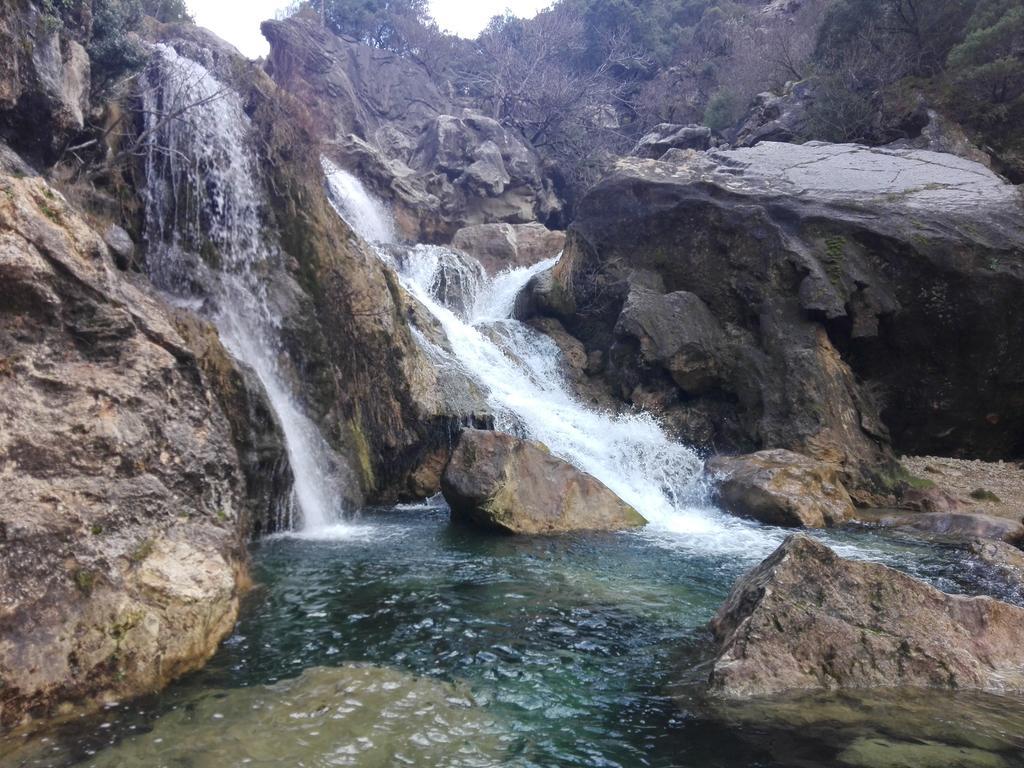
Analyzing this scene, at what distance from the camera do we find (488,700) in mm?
4668

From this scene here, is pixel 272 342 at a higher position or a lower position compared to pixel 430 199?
lower

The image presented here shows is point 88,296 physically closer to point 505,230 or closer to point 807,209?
point 807,209

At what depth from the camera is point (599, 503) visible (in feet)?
36.9

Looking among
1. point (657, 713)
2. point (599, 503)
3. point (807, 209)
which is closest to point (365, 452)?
point (599, 503)

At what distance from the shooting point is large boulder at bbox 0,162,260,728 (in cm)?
427

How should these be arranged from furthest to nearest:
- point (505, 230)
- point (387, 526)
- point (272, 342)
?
point (505, 230) → point (272, 342) → point (387, 526)

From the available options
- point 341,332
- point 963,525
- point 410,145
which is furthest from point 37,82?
point 410,145

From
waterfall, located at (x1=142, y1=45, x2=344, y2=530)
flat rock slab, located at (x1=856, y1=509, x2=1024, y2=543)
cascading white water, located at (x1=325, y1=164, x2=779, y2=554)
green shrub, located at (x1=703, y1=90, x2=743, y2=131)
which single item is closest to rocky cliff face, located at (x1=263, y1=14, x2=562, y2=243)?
cascading white water, located at (x1=325, y1=164, x2=779, y2=554)

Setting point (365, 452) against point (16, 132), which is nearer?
point (16, 132)

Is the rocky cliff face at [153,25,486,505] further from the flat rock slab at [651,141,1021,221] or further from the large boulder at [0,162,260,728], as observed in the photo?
the flat rock slab at [651,141,1021,221]

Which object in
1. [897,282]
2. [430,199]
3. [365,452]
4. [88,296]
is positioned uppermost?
[430,199]

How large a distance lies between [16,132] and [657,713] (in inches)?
393

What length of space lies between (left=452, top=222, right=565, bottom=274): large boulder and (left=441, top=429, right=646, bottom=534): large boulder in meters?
15.4

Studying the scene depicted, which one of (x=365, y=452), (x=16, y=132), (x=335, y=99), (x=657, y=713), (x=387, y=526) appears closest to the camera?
(x=657, y=713)
